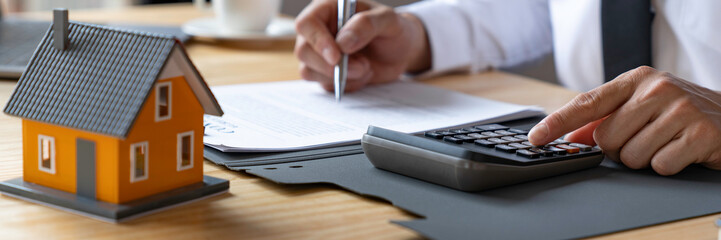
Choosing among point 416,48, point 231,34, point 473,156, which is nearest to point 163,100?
point 473,156

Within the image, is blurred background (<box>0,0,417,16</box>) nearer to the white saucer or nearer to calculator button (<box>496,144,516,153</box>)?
the white saucer

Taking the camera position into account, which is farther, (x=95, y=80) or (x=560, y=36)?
(x=560, y=36)

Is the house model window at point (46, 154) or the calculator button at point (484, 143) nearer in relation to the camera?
the house model window at point (46, 154)

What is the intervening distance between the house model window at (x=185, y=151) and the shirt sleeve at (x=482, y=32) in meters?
0.63

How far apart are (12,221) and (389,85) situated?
62cm

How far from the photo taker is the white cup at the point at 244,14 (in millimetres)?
1284

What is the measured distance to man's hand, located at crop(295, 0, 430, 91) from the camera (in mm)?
964

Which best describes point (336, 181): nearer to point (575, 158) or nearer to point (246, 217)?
point (246, 217)

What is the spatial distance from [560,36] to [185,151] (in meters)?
0.83

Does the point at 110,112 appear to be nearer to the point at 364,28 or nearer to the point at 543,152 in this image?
the point at 543,152

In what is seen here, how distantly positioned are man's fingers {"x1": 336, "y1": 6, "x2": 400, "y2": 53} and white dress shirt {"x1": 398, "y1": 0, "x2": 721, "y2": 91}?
0.12 m

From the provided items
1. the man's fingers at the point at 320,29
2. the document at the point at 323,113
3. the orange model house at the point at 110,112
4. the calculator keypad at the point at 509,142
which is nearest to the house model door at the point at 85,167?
the orange model house at the point at 110,112

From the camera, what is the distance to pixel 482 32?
124 cm

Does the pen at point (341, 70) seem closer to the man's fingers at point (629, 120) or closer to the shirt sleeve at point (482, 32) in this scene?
the shirt sleeve at point (482, 32)
